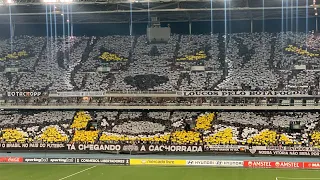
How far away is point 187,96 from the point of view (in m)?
41.6

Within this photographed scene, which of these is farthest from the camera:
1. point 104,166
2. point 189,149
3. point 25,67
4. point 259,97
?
point 25,67

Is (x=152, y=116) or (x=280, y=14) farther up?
(x=280, y=14)

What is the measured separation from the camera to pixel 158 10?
159 ft

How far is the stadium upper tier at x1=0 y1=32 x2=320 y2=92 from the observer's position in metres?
43.6

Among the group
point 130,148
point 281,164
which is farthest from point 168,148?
point 281,164

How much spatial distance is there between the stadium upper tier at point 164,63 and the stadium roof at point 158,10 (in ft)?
8.84

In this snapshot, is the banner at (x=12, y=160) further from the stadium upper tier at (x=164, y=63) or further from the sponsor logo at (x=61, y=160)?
the stadium upper tier at (x=164, y=63)

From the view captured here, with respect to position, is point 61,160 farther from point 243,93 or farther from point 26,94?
point 243,93

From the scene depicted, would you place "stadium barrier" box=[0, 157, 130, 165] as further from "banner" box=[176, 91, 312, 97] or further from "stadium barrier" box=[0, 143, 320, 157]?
"banner" box=[176, 91, 312, 97]

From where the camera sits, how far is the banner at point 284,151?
35.6 meters

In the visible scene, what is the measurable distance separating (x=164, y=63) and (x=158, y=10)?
6.23m

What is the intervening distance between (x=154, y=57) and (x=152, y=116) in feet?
28.2

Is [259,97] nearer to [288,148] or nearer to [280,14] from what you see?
[288,148]

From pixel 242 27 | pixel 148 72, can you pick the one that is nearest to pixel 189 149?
pixel 148 72
